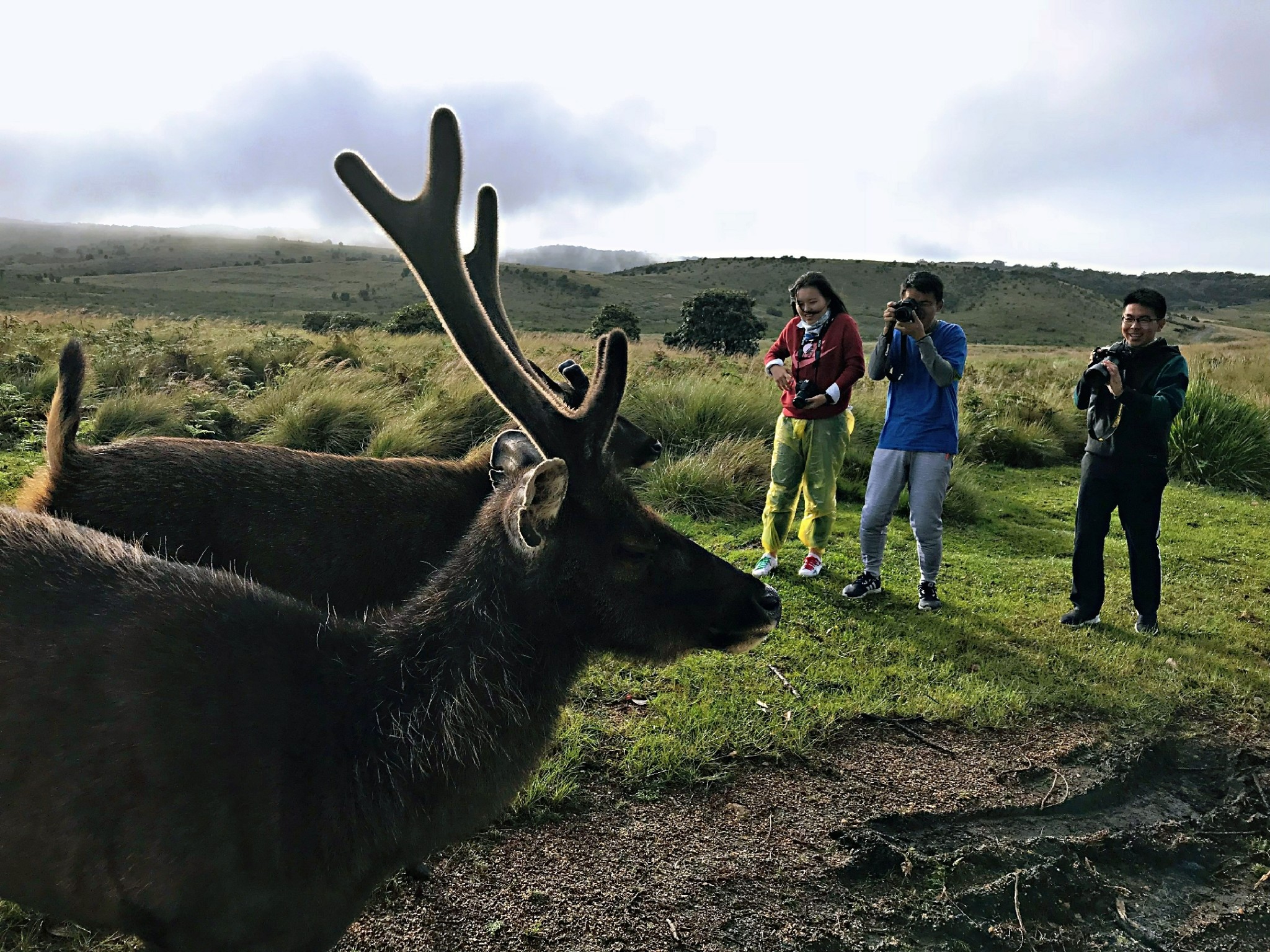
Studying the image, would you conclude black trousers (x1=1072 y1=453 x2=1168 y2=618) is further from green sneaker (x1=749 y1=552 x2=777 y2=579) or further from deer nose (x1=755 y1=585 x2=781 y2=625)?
deer nose (x1=755 y1=585 x2=781 y2=625)

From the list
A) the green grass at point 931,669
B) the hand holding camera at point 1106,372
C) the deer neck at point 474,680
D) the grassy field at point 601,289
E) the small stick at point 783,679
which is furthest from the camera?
the grassy field at point 601,289

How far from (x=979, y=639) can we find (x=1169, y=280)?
15941 cm

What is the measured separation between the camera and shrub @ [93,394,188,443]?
9070mm

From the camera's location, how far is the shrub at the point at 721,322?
149 ft

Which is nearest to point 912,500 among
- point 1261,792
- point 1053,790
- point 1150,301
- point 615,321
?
point 1150,301

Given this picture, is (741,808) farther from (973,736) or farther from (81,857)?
(81,857)

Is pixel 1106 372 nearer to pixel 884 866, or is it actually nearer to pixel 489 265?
pixel 884 866

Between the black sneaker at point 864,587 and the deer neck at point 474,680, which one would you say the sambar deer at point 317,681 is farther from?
the black sneaker at point 864,587

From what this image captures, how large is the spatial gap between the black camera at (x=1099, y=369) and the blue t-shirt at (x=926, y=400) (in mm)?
903

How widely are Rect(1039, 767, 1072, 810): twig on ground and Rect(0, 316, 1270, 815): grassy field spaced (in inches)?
20.3

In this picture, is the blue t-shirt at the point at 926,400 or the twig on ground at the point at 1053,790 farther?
the blue t-shirt at the point at 926,400

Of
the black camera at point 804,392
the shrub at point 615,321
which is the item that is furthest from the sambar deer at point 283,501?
the shrub at point 615,321

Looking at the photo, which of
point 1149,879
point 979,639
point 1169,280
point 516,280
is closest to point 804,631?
point 979,639

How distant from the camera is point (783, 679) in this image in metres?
5.03
